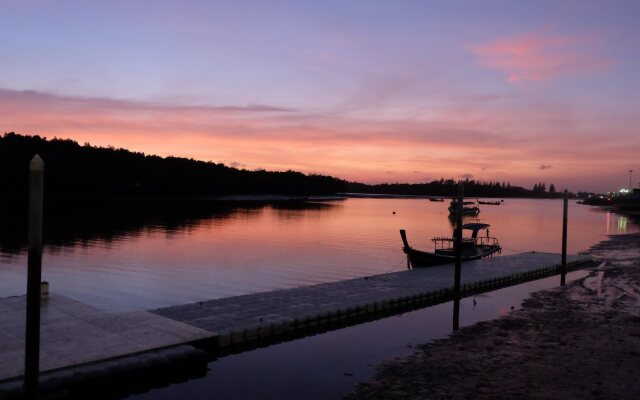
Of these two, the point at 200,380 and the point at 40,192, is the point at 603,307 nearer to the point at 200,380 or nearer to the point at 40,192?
the point at 200,380

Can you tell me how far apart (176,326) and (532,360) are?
10620mm

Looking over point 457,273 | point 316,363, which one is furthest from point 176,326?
point 457,273

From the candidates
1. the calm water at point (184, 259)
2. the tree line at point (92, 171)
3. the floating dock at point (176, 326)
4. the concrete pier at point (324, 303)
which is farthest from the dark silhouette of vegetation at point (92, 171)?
the floating dock at point (176, 326)

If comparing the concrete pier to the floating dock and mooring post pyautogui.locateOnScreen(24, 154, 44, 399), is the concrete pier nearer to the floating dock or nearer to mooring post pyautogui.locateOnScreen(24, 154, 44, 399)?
the floating dock

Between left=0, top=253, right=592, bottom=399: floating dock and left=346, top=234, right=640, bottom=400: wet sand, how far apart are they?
150 inches

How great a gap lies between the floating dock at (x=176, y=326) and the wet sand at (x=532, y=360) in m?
3.82

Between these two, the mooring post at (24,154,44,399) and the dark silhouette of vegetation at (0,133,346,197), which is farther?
the dark silhouette of vegetation at (0,133,346,197)

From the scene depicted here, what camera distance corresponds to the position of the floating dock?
1202 centimetres

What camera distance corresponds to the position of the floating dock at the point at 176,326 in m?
12.0

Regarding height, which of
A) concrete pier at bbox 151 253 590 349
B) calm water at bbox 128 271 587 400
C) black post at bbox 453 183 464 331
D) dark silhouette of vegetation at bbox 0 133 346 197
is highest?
dark silhouette of vegetation at bbox 0 133 346 197

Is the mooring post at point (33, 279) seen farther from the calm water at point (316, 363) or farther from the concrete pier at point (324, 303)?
the concrete pier at point (324, 303)

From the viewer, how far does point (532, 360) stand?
1498 centimetres

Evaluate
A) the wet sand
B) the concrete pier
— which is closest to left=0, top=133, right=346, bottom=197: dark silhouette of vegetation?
the concrete pier

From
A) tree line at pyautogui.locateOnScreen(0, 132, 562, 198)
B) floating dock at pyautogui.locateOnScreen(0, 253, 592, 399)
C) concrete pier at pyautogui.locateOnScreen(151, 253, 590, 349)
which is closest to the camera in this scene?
floating dock at pyautogui.locateOnScreen(0, 253, 592, 399)
